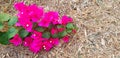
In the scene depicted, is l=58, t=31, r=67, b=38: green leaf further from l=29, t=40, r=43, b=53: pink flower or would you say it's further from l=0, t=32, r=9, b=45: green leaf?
l=0, t=32, r=9, b=45: green leaf

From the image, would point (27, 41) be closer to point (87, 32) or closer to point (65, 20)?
point (65, 20)

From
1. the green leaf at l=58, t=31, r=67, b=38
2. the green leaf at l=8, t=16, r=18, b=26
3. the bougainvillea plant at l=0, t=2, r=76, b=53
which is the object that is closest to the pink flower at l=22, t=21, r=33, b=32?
the bougainvillea plant at l=0, t=2, r=76, b=53

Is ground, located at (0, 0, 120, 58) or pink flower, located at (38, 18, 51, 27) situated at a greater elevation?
pink flower, located at (38, 18, 51, 27)

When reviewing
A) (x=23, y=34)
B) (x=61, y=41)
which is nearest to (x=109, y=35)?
(x=61, y=41)

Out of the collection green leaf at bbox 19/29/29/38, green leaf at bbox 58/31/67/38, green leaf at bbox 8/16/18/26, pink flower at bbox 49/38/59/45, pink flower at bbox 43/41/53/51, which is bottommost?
pink flower at bbox 43/41/53/51

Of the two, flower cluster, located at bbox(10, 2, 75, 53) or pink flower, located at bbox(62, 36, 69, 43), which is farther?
pink flower, located at bbox(62, 36, 69, 43)
